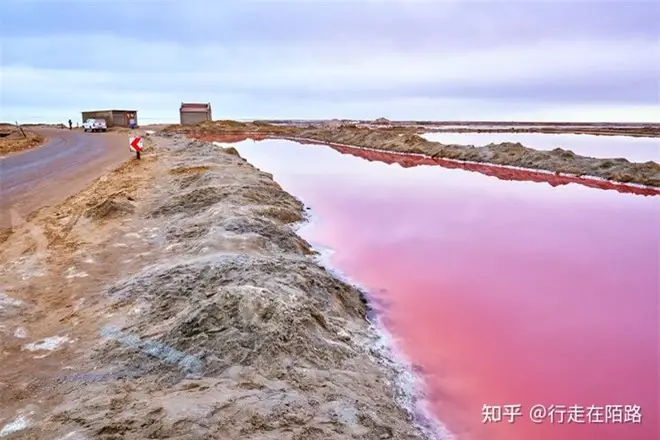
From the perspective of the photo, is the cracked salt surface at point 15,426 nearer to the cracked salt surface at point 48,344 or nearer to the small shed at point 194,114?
the cracked salt surface at point 48,344

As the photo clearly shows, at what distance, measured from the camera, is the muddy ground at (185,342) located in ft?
12.4

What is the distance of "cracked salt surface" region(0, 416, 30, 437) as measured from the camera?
3.67 meters

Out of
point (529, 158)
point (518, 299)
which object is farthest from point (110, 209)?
point (529, 158)

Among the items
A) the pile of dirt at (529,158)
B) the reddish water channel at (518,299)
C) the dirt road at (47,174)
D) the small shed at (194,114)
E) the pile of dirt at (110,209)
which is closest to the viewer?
the reddish water channel at (518,299)

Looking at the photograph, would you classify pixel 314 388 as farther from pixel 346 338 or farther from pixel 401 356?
pixel 401 356

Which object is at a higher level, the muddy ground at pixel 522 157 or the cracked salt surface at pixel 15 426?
the muddy ground at pixel 522 157

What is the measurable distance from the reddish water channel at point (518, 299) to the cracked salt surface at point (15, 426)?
10.6 feet

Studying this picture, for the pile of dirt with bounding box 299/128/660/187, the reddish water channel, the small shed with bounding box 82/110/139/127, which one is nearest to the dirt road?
the reddish water channel

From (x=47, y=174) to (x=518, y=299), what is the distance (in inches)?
581

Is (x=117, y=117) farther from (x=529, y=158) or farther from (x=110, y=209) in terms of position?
(x=110, y=209)

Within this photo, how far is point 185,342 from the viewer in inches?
189

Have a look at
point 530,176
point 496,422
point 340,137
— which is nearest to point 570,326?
point 496,422

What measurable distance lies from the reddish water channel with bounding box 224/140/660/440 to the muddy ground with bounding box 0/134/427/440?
0.76 meters

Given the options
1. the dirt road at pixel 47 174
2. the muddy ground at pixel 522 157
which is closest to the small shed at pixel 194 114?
the muddy ground at pixel 522 157
